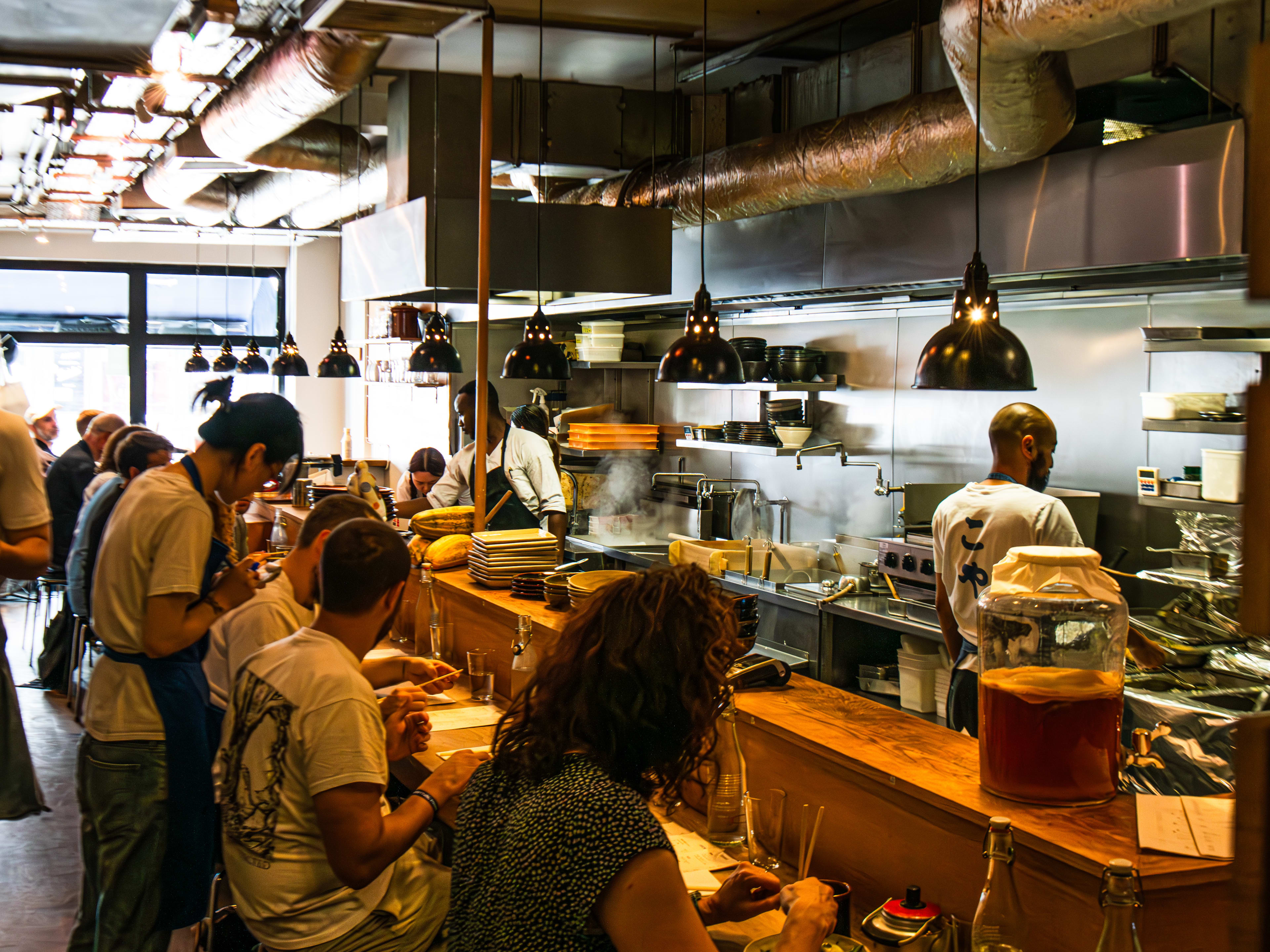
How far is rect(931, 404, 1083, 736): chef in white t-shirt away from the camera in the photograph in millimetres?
3504

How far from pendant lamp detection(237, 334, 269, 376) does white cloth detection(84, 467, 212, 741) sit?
737 cm

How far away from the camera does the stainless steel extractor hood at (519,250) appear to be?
4891mm

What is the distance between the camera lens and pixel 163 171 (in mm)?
7945

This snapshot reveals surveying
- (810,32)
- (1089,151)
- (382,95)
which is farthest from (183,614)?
(382,95)

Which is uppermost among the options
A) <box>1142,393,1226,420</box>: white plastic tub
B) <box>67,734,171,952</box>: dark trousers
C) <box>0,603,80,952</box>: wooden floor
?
<box>1142,393,1226,420</box>: white plastic tub

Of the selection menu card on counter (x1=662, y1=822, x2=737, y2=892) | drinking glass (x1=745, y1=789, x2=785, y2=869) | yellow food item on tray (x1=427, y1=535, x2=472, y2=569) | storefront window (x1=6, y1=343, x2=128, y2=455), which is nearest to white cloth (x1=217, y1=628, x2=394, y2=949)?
menu card on counter (x1=662, y1=822, x2=737, y2=892)

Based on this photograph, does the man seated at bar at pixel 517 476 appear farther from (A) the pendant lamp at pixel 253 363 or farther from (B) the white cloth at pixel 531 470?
(A) the pendant lamp at pixel 253 363

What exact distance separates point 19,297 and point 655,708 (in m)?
13.3

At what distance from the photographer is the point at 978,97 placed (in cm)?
298

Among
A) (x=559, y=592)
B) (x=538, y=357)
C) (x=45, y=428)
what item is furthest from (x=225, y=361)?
(x=559, y=592)

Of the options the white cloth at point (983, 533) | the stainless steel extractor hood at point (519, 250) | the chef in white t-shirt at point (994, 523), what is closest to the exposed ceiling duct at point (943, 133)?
the stainless steel extractor hood at point (519, 250)

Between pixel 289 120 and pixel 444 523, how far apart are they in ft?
7.21

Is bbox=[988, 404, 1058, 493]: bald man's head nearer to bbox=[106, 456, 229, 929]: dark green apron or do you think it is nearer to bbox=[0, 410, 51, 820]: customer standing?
bbox=[106, 456, 229, 929]: dark green apron

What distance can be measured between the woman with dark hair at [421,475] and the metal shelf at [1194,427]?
6.24 metres
